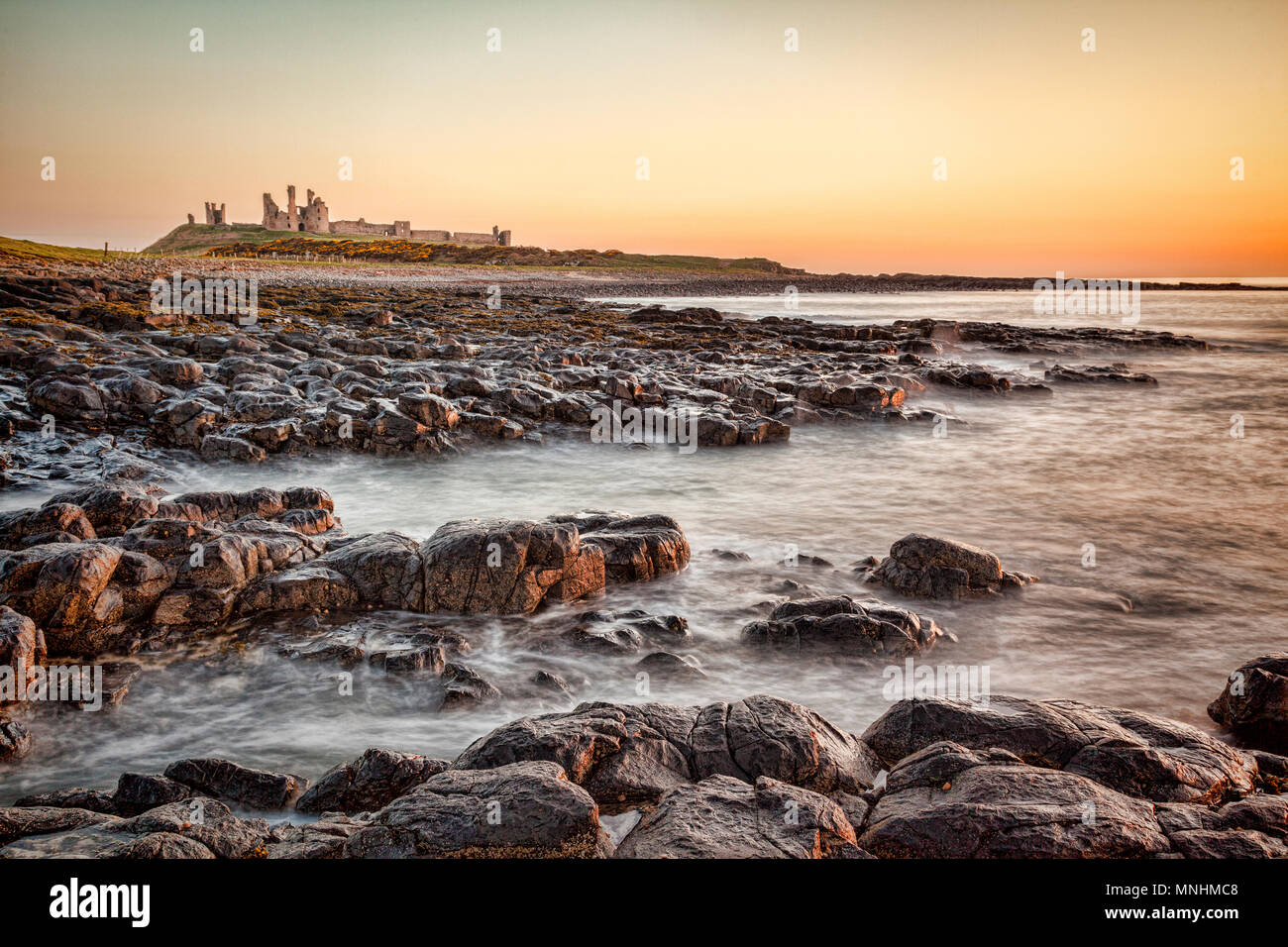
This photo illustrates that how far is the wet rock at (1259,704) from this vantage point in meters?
5.33

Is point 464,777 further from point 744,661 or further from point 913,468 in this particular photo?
point 913,468

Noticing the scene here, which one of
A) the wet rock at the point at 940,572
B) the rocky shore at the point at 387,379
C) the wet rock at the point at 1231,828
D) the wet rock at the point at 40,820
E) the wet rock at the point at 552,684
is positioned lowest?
the wet rock at the point at 552,684

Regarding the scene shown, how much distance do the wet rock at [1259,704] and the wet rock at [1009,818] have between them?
7.72 ft

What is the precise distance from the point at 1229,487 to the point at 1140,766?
12777 mm

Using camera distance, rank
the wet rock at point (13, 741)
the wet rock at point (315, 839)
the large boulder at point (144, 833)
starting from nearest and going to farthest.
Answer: the large boulder at point (144, 833)
the wet rock at point (315, 839)
the wet rock at point (13, 741)

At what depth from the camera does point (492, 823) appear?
3600 mm

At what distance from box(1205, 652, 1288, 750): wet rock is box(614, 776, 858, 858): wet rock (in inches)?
142

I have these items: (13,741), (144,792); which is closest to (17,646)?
(13,741)

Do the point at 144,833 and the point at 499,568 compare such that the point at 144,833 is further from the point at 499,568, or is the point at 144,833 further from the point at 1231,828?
the point at 1231,828

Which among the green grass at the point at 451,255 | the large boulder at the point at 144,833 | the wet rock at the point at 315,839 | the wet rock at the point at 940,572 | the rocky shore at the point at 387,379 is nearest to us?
the large boulder at the point at 144,833

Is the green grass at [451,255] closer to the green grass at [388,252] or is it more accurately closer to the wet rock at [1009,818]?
the green grass at [388,252]

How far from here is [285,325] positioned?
2766 cm

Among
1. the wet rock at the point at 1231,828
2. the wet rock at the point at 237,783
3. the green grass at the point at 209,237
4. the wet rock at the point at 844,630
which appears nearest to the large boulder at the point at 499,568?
the wet rock at the point at 844,630

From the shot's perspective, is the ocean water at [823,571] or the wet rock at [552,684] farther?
the wet rock at [552,684]
